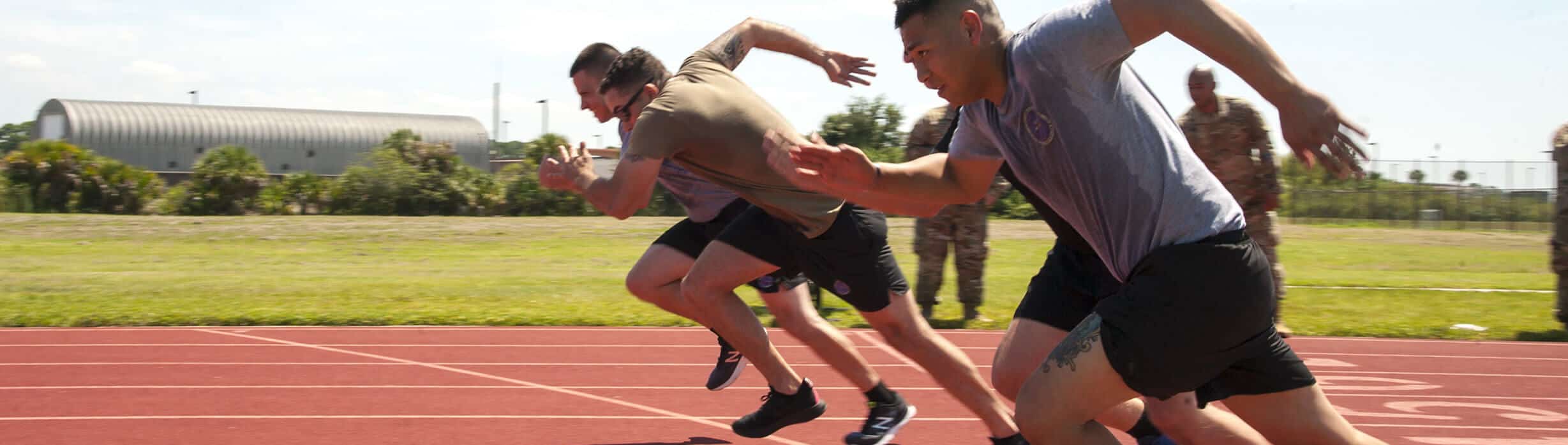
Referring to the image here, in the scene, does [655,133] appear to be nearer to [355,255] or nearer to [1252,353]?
[1252,353]

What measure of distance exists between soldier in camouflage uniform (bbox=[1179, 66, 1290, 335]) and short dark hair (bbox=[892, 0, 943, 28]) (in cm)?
562

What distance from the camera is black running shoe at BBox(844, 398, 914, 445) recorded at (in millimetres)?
4848

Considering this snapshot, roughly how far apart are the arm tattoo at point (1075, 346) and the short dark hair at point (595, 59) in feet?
8.35

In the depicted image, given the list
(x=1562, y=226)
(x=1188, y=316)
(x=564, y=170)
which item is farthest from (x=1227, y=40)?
(x=1562, y=226)

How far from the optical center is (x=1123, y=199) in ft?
9.56

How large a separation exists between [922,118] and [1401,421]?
12.4 ft

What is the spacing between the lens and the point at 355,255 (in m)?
20.0

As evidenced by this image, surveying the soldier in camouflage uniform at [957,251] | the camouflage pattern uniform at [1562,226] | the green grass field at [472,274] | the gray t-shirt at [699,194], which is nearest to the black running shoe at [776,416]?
the gray t-shirt at [699,194]

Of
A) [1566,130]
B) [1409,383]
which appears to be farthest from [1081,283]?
[1566,130]

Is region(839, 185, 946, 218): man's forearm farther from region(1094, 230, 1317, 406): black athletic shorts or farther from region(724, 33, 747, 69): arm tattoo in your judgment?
region(724, 33, 747, 69): arm tattoo

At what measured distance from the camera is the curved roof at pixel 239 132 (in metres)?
49.9

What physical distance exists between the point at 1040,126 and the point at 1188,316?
497 millimetres

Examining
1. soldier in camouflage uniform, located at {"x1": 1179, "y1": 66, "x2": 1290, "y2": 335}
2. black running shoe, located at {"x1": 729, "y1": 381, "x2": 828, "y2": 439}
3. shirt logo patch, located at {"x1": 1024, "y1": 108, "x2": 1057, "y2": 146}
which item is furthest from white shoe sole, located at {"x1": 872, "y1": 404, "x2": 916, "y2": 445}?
soldier in camouflage uniform, located at {"x1": 1179, "y1": 66, "x2": 1290, "y2": 335}

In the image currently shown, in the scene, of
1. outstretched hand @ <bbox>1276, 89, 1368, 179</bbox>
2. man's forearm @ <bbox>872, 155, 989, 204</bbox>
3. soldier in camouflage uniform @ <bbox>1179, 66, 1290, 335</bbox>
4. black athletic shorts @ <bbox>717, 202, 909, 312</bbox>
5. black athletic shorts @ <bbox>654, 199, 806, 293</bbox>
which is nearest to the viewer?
outstretched hand @ <bbox>1276, 89, 1368, 179</bbox>
